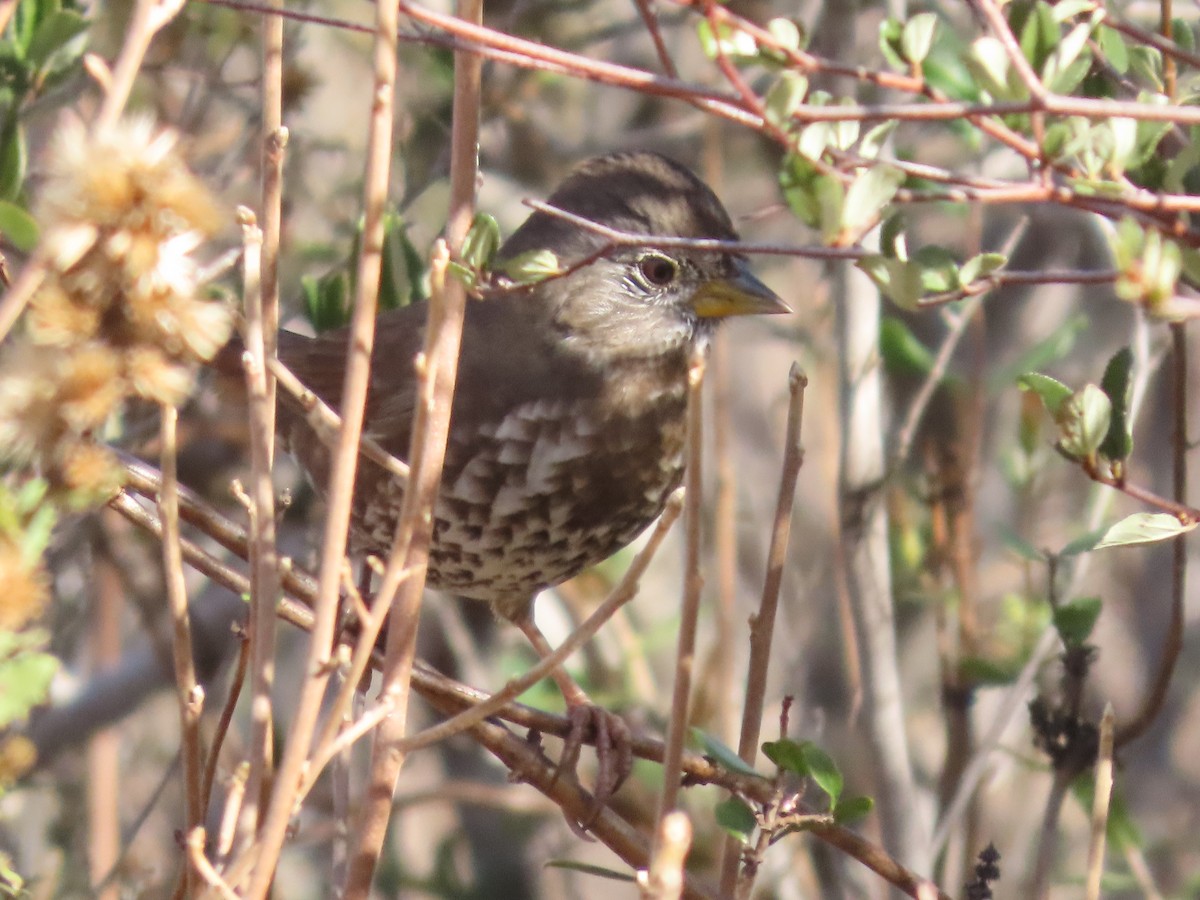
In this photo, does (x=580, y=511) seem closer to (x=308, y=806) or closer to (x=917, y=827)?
(x=917, y=827)

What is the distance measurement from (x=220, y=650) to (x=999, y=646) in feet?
7.02

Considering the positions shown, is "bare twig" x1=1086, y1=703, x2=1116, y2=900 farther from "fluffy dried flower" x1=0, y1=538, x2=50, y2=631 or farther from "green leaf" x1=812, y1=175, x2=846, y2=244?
"fluffy dried flower" x1=0, y1=538, x2=50, y2=631

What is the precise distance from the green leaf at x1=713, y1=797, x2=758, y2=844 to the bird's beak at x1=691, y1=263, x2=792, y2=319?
1251mm

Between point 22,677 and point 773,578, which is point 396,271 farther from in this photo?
point 22,677

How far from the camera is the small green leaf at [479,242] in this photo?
161 cm

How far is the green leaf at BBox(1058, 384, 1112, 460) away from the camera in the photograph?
5.43 ft

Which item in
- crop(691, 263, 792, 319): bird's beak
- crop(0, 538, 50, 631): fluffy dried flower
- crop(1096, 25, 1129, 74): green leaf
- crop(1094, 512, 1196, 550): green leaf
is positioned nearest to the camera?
crop(0, 538, 50, 631): fluffy dried flower

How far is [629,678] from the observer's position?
4.21 metres

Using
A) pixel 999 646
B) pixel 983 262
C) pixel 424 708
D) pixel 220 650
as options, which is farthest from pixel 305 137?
pixel 983 262

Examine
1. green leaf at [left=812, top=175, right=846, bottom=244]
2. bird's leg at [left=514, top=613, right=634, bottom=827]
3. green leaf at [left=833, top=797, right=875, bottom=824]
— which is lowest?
bird's leg at [left=514, top=613, right=634, bottom=827]

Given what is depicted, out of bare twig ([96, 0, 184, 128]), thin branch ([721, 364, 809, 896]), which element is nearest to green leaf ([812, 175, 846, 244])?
thin branch ([721, 364, 809, 896])

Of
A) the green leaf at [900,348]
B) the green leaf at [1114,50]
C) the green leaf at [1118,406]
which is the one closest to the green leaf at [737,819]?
the green leaf at [1118,406]

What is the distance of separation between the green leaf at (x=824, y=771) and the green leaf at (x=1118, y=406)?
1.66 ft

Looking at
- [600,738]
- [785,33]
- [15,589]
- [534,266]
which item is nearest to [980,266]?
[785,33]
